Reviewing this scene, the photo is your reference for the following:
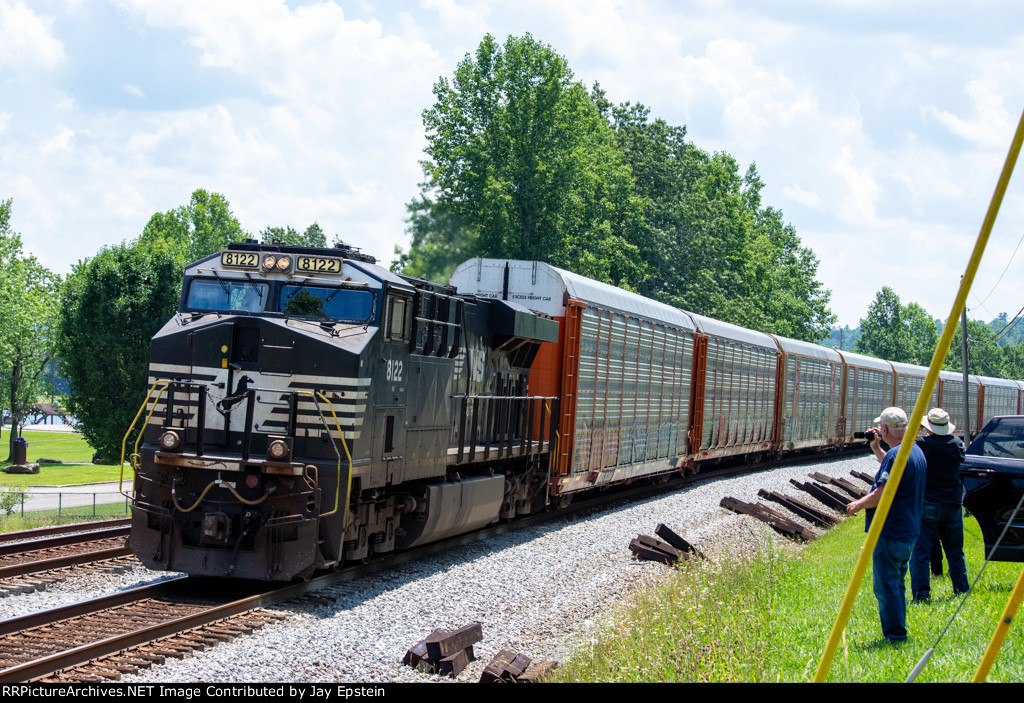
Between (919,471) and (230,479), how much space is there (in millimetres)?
6463

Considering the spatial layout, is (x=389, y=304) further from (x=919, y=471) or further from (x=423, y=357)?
(x=919, y=471)

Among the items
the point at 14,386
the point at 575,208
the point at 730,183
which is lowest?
the point at 14,386

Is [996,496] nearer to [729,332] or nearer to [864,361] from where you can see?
[729,332]

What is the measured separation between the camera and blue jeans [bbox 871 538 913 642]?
726 centimetres

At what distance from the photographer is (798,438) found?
30906 mm

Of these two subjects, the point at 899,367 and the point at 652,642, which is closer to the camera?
the point at 652,642

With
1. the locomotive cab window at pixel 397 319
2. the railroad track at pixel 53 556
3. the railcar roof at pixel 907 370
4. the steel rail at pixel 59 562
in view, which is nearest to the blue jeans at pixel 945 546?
the locomotive cab window at pixel 397 319

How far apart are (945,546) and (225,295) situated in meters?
7.94

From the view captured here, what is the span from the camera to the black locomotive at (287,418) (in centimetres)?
964

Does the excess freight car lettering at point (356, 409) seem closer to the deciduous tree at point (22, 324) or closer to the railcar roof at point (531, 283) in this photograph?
the railcar roof at point (531, 283)

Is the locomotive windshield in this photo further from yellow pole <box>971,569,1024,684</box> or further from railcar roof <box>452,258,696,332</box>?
yellow pole <box>971,569,1024,684</box>

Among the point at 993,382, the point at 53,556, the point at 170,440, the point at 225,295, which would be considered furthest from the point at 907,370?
the point at 170,440

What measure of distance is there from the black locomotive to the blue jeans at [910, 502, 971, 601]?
551 cm
